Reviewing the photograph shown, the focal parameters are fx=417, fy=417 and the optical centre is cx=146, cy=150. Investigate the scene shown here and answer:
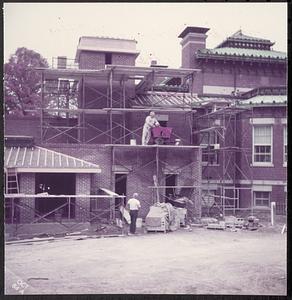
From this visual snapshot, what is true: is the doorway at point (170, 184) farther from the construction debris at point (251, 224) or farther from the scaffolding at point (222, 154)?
the construction debris at point (251, 224)

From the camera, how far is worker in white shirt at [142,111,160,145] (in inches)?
898

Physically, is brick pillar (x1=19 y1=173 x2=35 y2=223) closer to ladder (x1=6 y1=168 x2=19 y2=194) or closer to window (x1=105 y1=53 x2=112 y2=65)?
ladder (x1=6 y1=168 x2=19 y2=194)

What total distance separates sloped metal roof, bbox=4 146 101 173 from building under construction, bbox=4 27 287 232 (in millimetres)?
49

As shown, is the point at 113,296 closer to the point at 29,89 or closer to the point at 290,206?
the point at 290,206

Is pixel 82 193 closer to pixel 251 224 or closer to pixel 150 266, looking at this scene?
pixel 150 266

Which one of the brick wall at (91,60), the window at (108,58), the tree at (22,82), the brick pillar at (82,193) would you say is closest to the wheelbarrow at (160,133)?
the brick pillar at (82,193)

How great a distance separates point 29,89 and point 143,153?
15444 mm

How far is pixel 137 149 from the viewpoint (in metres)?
23.8

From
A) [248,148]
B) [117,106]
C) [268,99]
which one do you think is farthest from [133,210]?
[268,99]

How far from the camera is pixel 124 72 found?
965 inches

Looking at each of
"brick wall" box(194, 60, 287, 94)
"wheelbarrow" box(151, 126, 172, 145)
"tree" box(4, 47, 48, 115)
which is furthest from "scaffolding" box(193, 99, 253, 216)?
"tree" box(4, 47, 48, 115)

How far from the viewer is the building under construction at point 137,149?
21.2 meters

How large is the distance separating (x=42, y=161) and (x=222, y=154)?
488 inches

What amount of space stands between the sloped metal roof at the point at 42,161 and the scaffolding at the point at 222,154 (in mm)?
8468
